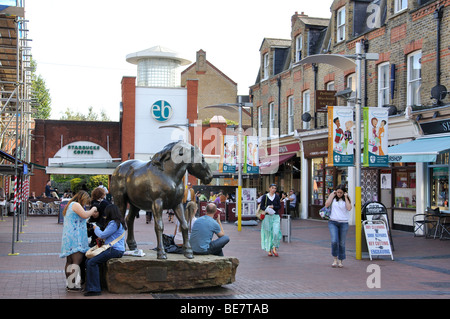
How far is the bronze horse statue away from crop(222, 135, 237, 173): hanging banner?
53.1ft

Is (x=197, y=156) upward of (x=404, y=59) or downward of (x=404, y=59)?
downward

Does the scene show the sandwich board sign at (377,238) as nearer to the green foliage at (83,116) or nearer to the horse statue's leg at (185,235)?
the horse statue's leg at (185,235)

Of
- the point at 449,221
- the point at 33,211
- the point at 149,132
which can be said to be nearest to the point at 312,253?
the point at 449,221

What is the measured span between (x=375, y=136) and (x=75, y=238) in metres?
8.67

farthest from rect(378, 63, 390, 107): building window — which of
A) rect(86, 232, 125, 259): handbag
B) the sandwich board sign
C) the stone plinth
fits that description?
rect(86, 232, 125, 259): handbag

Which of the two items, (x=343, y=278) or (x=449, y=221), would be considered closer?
(x=343, y=278)

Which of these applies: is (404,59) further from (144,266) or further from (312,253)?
(144,266)

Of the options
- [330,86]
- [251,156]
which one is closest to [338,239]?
[251,156]

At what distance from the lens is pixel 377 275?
1159 centimetres

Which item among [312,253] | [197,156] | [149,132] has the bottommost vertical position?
[312,253]

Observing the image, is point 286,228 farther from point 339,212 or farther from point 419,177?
point 419,177

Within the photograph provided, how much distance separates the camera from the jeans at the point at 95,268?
9.03m

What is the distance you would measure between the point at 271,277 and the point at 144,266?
298 cm

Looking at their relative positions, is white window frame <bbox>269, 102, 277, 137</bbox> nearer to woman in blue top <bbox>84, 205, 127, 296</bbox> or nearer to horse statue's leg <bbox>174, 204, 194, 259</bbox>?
horse statue's leg <bbox>174, 204, 194, 259</bbox>
